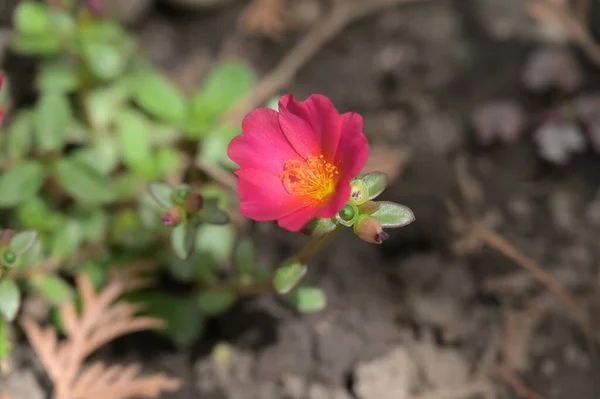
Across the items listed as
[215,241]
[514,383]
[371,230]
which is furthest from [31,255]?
[514,383]

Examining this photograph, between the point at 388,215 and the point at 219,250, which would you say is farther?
the point at 219,250

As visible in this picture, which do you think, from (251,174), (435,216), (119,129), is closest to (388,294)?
(435,216)

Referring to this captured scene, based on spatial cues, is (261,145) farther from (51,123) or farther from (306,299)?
(51,123)

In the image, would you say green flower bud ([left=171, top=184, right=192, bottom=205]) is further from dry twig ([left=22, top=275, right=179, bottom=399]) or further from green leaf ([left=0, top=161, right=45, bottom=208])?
green leaf ([left=0, top=161, right=45, bottom=208])

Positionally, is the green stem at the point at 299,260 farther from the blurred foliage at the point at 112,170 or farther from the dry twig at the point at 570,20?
the dry twig at the point at 570,20

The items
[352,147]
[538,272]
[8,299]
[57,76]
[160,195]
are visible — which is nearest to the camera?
[352,147]

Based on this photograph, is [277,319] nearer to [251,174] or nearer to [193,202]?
[193,202]
